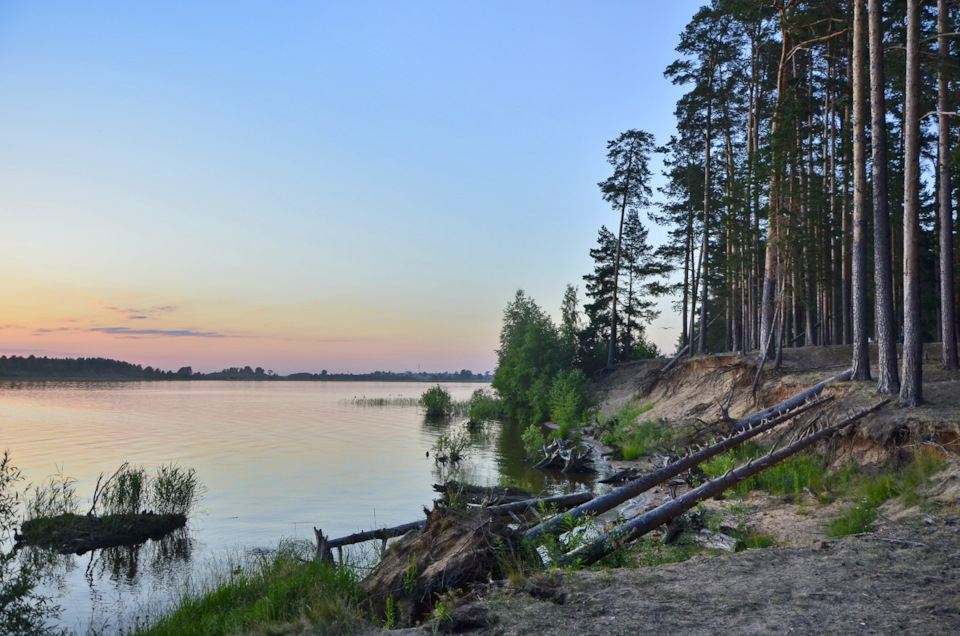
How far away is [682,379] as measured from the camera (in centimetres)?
3222

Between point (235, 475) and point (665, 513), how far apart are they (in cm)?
1923

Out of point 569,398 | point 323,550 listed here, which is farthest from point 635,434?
point 323,550

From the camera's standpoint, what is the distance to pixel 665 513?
32.5 ft

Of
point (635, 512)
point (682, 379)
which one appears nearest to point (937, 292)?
point (682, 379)

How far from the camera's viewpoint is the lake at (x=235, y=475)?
12.3m

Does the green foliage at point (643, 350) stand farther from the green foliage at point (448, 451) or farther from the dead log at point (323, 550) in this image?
the dead log at point (323, 550)

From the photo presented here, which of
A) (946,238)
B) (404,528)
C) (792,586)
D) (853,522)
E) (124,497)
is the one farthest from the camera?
(946,238)

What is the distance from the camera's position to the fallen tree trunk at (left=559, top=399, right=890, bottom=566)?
8.67 m

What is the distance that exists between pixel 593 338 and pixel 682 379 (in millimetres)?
22826

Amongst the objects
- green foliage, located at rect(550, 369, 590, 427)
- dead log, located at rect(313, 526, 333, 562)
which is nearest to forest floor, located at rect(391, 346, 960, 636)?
dead log, located at rect(313, 526, 333, 562)

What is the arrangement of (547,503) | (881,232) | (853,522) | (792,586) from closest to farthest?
(792,586), (853,522), (547,503), (881,232)

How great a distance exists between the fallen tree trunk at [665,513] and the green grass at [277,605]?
2.92 metres

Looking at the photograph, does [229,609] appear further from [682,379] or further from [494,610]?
[682,379]

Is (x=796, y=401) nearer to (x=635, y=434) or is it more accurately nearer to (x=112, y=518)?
(x=635, y=434)
